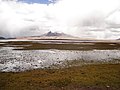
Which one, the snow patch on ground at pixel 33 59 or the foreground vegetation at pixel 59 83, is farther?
the snow patch on ground at pixel 33 59

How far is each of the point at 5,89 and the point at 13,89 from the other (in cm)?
68

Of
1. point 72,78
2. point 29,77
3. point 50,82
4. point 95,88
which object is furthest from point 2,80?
point 95,88

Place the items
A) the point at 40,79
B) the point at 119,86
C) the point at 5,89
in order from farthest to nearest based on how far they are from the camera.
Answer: the point at 40,79
the point at 119,86
the point at 5,89

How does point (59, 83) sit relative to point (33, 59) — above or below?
above

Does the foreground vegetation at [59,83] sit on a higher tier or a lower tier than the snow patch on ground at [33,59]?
higher

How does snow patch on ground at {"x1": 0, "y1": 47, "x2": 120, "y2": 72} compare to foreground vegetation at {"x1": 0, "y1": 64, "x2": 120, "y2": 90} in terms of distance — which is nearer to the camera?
foreground vegetation at {"x1": 0, "y1": 64, "x2": 120, "y2": 90}

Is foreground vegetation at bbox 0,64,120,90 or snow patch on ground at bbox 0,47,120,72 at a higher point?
foreground vegetation at bbox 0,64,120,90

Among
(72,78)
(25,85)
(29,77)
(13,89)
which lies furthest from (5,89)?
(72,78)

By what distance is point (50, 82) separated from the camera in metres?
19.2

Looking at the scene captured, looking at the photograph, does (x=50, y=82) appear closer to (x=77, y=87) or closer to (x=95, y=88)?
(x=77, y=87)

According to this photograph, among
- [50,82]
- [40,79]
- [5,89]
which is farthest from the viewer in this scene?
[40,79]

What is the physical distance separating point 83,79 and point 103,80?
6.69ft

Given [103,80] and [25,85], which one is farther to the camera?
[103,80]

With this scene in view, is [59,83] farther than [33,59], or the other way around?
[33,59]
